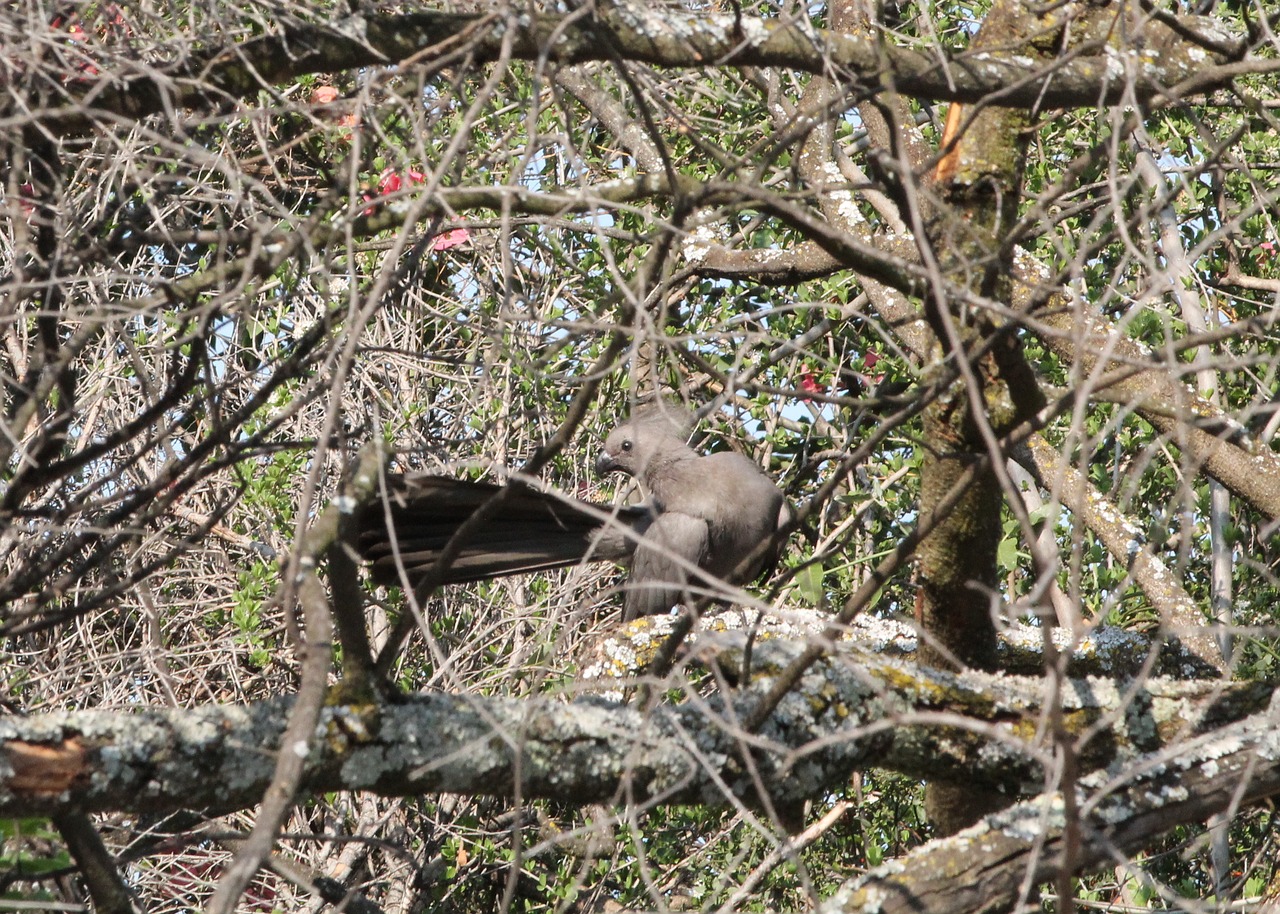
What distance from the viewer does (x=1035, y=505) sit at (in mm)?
4625

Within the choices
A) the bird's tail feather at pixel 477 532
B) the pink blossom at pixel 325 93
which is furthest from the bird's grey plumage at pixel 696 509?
the pink blossom at pixel 325 93

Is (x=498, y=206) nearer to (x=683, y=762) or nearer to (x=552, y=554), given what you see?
(x=683, y=762)

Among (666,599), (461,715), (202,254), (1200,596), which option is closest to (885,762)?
(461,715)

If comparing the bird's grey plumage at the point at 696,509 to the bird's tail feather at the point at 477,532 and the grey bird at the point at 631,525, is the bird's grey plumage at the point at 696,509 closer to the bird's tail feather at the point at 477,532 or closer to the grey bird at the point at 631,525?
the grey bird at the point at 631,525

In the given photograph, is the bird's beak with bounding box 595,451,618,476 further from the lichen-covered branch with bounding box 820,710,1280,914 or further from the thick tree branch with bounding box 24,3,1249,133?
the lichen-covered branch with bounding box 820,710,1280,914

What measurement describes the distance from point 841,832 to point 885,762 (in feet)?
7.15

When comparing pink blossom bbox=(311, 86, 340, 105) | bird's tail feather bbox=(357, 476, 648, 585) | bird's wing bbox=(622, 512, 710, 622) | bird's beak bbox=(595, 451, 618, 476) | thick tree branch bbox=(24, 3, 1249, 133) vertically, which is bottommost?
bird's wing bbox=(622, 512, 710, 622)

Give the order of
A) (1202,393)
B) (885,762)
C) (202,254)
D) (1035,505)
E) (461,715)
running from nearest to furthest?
1. (461,715)
2. (885,762)
3. (1202,393)
4. (1035,505)
5. (202,254)

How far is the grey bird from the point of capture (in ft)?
10.5

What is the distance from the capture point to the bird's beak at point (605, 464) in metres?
4.88

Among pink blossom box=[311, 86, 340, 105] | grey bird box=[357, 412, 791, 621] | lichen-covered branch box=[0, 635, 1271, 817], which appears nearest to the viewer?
lichen-covered branch box=[0, 635, 1271, 817]

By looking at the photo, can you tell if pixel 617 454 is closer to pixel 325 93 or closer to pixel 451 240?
pixel 451 240

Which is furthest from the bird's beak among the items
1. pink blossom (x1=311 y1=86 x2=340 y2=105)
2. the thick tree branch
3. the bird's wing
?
the thick tree branch

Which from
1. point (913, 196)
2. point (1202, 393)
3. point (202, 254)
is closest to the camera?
point (913, 196)
